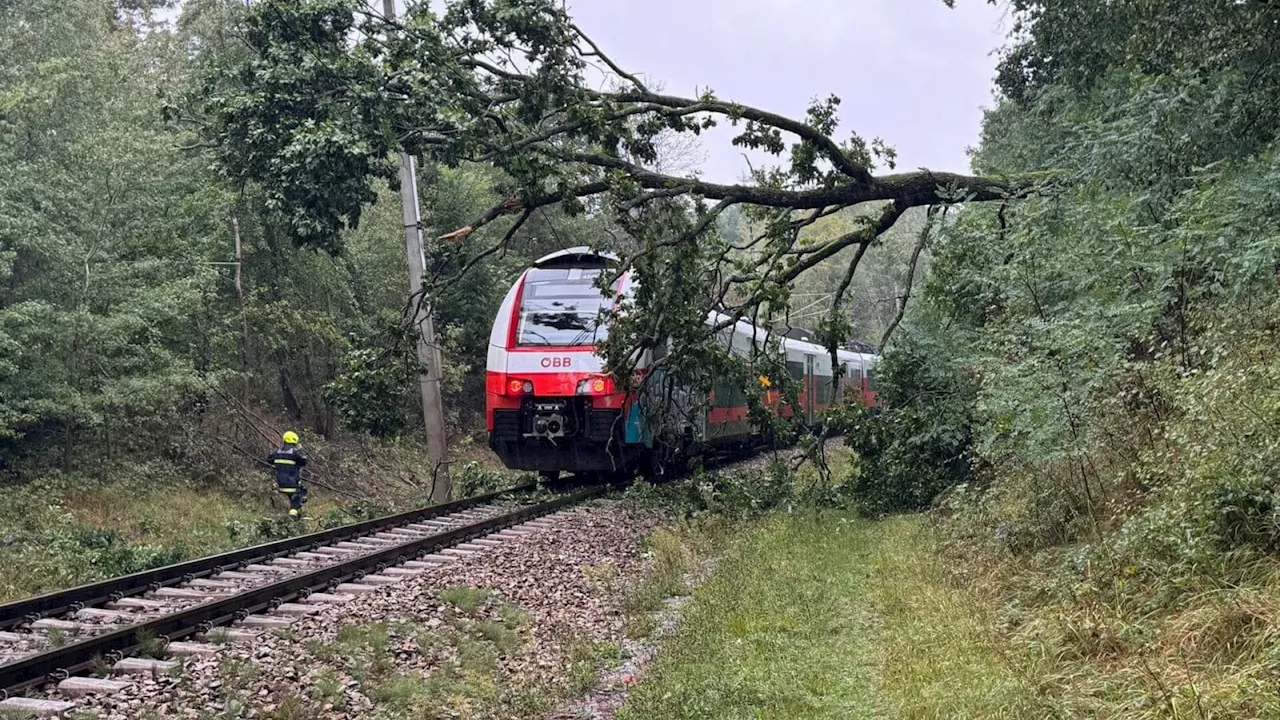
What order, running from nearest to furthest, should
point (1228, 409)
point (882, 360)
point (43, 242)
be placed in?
point (1228, 409)
point (882, 360)
point (43, 242)

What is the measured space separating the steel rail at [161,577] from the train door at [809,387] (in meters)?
13.8

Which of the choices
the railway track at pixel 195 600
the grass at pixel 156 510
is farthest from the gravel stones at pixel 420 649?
the grass at pixel 156 510

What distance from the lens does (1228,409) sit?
6.16m

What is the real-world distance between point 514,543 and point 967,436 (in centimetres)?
597

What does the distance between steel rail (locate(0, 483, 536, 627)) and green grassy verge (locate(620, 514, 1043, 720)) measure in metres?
4.26

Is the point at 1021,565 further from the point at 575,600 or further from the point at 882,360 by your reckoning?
the point at 882,360

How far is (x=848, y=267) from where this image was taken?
1571 centimetres

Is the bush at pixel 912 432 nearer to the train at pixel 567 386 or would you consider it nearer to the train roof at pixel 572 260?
the train at pixel 567 386

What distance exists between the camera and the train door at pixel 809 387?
81.6ft

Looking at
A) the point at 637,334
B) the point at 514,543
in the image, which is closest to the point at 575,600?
the point at 514,543

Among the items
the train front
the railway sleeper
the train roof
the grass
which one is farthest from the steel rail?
the train roof

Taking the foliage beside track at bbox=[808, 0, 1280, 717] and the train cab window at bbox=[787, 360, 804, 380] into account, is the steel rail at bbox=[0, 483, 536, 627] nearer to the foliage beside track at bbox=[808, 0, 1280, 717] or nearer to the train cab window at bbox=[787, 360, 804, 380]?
the foliage beside track at bbox=[808, 0, 1280, 717]

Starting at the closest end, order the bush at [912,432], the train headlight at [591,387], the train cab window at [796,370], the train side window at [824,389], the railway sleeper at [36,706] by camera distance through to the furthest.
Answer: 1. the railway sleeper at [36,706]
2. the bush at [912,432]
3. the train headlight at [591,387]
4. the train cab window at [796,370]
5. the train side window at [824,389]

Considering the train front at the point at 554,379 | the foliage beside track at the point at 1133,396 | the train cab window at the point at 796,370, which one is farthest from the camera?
the train cab window at the point at 796,370
